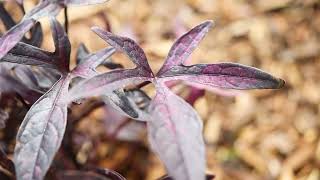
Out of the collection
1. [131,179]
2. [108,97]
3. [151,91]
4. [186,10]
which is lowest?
[131,179]

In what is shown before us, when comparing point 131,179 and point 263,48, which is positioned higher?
point 263,48

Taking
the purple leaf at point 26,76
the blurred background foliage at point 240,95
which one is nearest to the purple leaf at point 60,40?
the purple leaf at point 26,76

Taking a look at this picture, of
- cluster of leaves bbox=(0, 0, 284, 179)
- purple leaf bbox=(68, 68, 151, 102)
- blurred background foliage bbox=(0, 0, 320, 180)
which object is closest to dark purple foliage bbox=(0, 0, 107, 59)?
cluster of leaves bbox=(0, 0, 284, 179)

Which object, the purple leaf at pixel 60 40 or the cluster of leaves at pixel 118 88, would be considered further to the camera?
the purple leaf at pixel 60 40

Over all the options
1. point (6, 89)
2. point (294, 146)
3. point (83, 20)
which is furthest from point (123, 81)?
point (83, 20)

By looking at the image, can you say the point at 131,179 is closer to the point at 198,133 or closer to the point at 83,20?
the point at 83,20

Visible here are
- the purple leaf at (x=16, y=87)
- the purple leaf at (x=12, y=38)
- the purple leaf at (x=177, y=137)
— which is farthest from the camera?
the purple leaf at (x=16, y=87)

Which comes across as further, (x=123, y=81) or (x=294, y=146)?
(x=294, y=146)

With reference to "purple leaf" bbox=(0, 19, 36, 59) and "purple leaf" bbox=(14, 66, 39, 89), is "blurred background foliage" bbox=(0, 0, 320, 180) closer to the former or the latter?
"purple leaf" bbox=(14, 66, 39, 89)

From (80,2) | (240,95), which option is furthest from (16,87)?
(240,95)

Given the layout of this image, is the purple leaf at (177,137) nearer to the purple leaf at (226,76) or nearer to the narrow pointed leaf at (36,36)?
the purple leaf at (226,76)
